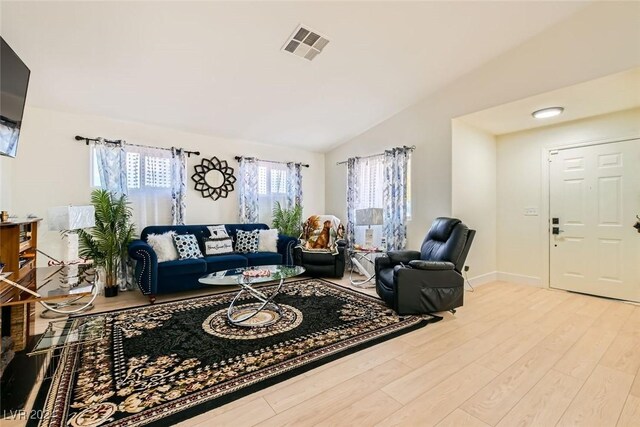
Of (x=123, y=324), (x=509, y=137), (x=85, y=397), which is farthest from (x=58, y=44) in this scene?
(x=509, y=137)

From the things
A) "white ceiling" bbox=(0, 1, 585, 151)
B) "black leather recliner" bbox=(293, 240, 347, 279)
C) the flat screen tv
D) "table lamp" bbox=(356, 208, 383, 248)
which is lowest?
"black leather recliner" bbox=(293, 240, 347, 279)

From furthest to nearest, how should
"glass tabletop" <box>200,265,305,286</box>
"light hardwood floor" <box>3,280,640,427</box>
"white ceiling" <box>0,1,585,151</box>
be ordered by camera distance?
"glass tabletop" <box>200,265,305,286</box> < "white ceiling" <box>0,1,585,151</box> < "light hardwood floor" <box>3,280,640,427</box>

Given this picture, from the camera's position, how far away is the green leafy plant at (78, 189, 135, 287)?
3586 mm

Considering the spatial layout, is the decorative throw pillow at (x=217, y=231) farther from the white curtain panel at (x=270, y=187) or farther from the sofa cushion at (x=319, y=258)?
the sofa cushion at (x=319, y=258)

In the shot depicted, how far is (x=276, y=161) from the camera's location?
211 inches

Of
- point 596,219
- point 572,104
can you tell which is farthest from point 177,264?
point 596,219

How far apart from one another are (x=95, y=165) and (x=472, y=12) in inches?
188

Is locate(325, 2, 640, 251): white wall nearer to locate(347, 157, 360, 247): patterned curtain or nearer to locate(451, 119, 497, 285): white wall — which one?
locate(451, 119, 497, 285): white wall

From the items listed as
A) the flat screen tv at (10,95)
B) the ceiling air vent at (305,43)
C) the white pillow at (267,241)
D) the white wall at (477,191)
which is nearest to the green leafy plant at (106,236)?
the flat screen tv at (10,95)

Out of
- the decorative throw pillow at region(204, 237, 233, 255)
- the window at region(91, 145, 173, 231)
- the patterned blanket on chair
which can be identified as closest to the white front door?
the patterned blanket on chair

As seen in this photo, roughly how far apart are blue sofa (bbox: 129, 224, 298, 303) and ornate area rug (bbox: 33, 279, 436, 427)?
11.3 inches

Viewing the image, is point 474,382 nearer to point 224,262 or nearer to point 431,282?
point 431,282

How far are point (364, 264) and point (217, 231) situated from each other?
255 centimetres

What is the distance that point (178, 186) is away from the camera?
4.31 m
